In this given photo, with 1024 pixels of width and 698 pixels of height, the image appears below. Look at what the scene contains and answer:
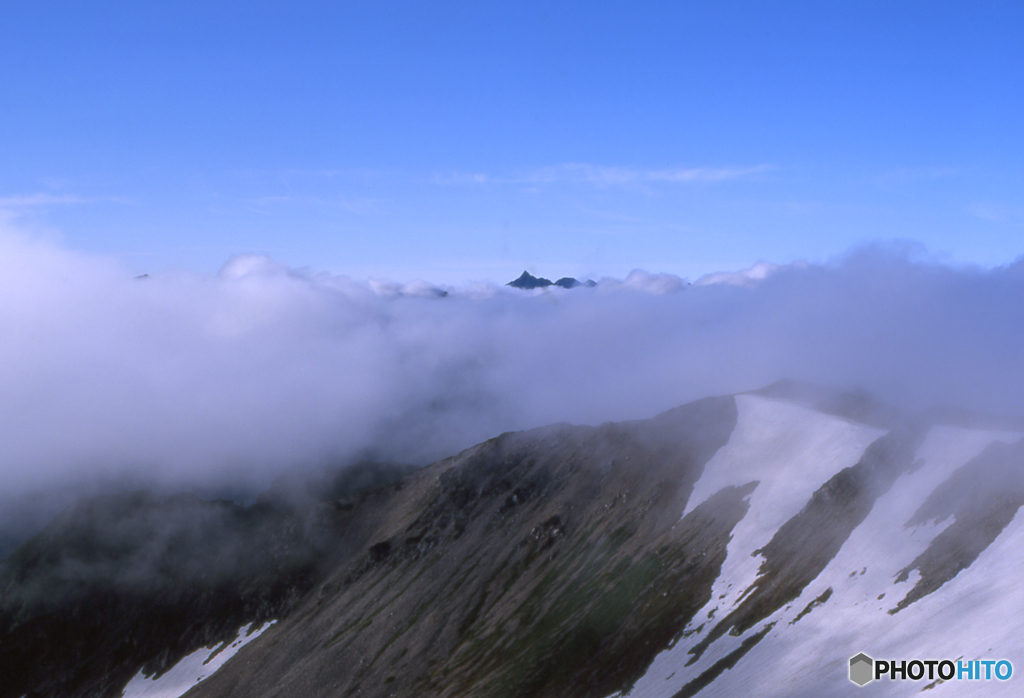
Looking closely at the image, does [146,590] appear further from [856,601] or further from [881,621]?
[881,621]

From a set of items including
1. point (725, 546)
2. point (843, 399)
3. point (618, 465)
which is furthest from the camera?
point (618, 465)

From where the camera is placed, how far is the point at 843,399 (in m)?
123

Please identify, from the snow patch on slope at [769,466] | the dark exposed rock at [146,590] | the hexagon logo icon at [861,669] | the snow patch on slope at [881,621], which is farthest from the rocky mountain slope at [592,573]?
the hexagon logo icon at [861,669]

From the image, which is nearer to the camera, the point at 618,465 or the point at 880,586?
the point at 880,586

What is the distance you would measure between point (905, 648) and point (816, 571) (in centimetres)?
1942

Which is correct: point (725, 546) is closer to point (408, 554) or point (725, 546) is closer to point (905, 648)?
point (905, 648)

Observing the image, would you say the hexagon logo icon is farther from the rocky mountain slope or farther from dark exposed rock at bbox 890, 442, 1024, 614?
dark exposed rock at bbox 890, 442, 1024, 614

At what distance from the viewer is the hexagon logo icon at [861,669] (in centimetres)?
5969

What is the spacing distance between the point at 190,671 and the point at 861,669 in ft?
446

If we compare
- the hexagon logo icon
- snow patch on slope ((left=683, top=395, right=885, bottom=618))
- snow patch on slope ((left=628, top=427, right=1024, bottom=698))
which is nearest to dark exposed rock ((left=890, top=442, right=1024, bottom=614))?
snow patch on slope ((left=628, top=427, right=1024, bottom=698))

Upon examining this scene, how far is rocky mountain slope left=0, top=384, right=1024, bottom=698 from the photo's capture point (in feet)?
235

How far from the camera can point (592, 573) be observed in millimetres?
110125

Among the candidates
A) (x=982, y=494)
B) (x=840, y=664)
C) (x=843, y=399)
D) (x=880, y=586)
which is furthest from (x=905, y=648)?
(x=843, y=399)

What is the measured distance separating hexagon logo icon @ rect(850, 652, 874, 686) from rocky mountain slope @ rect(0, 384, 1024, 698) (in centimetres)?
76
